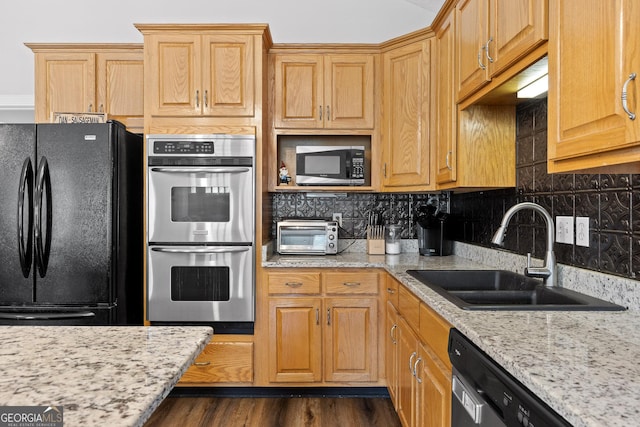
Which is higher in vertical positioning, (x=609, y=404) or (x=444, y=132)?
(x=444, y=132)

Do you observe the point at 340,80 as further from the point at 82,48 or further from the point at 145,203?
the point at 82,48

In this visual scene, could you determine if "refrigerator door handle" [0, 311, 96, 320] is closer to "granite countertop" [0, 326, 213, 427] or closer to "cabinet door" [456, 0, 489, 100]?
"granite countertop" [0, 326, 213, 427]

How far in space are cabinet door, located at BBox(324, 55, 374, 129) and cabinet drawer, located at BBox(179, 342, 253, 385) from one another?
5.25 feet

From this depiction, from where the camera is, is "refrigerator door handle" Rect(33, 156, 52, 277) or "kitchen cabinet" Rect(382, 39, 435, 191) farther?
"kitchen cabinet" Rect(382, 39, 435, 191)

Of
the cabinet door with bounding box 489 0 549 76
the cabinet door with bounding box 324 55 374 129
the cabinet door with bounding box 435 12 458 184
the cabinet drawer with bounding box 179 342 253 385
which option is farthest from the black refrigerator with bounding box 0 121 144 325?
the cabinet door with bounding box 489 0 549 76

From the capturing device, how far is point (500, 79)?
5.49 ft

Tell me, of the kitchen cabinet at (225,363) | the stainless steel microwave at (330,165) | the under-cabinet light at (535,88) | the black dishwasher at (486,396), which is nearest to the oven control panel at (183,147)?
the stainless steel microwave at (330,165)

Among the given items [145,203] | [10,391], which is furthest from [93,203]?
[10,391]

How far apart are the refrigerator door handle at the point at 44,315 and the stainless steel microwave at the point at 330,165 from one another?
5.00ft

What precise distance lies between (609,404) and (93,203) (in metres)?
2.49

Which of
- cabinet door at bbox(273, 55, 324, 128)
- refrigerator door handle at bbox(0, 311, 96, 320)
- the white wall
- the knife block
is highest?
the white wall

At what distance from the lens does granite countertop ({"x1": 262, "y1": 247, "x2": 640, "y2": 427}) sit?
0.71 m

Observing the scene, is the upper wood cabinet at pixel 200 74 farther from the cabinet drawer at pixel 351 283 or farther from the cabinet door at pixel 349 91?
the cabinet drawer at pixel 351 283

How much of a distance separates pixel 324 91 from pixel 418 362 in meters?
1.93
